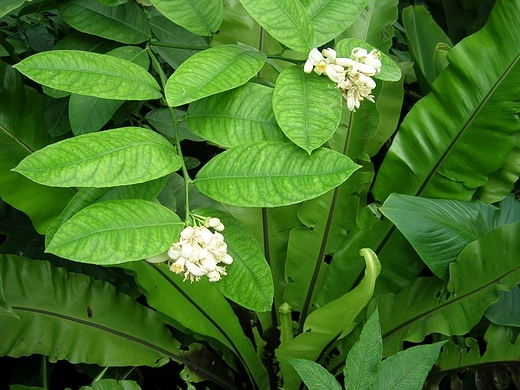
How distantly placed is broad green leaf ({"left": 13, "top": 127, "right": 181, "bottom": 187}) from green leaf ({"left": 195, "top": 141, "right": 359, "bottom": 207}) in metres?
0.05

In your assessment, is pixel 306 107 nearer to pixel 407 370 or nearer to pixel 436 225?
pixel 407 370

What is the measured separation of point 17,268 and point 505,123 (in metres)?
0.84

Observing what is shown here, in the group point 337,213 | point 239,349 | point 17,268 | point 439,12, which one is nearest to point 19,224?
point 17,268

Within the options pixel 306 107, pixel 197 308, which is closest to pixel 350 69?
pixel 306 107

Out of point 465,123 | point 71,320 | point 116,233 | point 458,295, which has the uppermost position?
point 116,233

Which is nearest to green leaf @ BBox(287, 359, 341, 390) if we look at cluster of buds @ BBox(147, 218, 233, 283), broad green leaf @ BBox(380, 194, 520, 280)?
cluster of buds @ BBox(147, 218, 233, 283)

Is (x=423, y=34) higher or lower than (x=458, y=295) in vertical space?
higher

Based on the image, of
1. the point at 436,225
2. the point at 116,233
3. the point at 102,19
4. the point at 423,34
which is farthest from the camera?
the point at 423,34

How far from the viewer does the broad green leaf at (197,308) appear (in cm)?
88

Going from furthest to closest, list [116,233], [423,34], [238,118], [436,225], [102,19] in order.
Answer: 1. [423,34]
2. [436,225]
3. [102,19]
4. [238,118]
5. [116,233]

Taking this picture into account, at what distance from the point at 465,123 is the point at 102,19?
621 mm

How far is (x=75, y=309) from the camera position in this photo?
913 millimetres

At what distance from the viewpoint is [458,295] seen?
90 centimetres

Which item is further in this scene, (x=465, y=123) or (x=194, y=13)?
(x=465, y=123)
